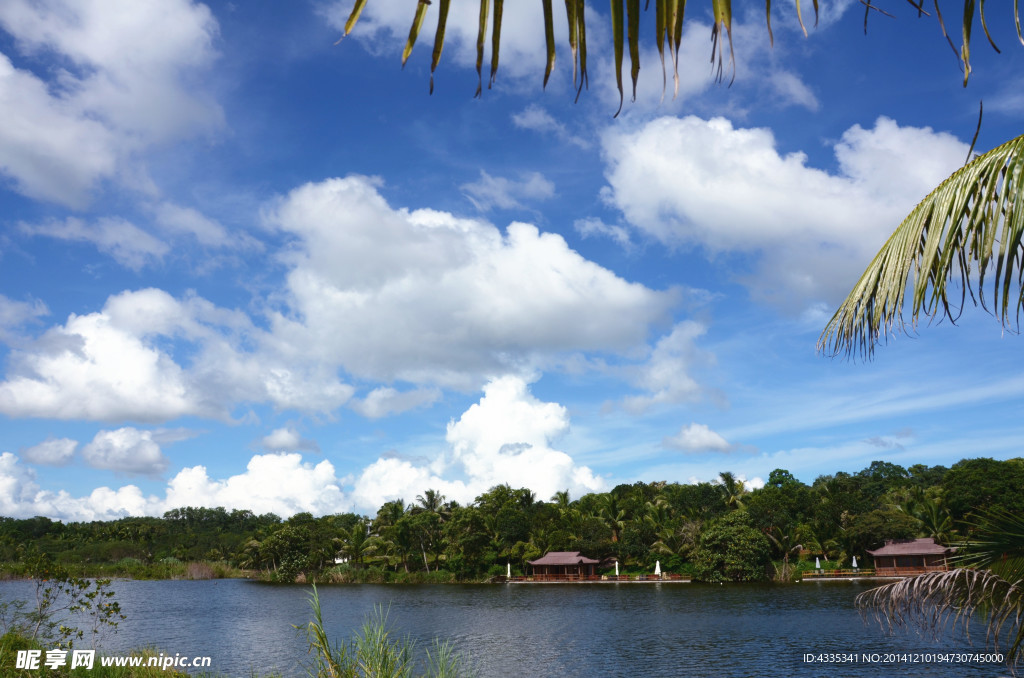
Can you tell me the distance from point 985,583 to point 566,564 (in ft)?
183

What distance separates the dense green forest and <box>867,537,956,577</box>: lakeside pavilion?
91 cm

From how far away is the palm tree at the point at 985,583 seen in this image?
→ 145 inches

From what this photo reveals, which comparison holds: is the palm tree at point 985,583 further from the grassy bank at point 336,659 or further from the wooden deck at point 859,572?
the wooden deck at point 859,572

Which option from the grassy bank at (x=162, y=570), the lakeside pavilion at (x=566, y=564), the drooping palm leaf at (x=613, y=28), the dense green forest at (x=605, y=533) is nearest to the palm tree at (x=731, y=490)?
the dense green forest at (x=605, y=533)

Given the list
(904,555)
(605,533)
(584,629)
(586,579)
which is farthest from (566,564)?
(584,629)

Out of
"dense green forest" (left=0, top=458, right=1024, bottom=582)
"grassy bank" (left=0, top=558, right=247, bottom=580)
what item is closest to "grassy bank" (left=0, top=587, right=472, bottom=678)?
"dense green forest" (left=0, top=458, right=1024, bottom=582)

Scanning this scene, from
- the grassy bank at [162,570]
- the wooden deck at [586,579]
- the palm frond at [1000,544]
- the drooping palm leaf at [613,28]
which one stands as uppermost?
the drooping palm leaf at [613,28]

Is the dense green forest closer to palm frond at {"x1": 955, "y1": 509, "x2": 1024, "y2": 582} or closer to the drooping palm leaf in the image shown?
palm frond at {"x1": 955, "y1": 509, "x2": 1024, "y2": 582}

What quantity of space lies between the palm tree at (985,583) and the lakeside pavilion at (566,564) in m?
54.7

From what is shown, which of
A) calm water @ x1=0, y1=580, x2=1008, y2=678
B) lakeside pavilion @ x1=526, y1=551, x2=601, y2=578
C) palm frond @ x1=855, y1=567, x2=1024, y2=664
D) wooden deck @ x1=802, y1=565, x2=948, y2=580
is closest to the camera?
palm frond @ x1=855, y1=567, x2=1024, y2=664

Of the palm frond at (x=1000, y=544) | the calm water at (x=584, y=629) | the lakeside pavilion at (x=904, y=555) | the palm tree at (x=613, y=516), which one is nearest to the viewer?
the palm frond at (x=1000, y=544)

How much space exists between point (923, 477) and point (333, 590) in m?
67.8

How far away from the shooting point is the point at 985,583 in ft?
12.9

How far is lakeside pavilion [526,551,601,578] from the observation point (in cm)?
5672
